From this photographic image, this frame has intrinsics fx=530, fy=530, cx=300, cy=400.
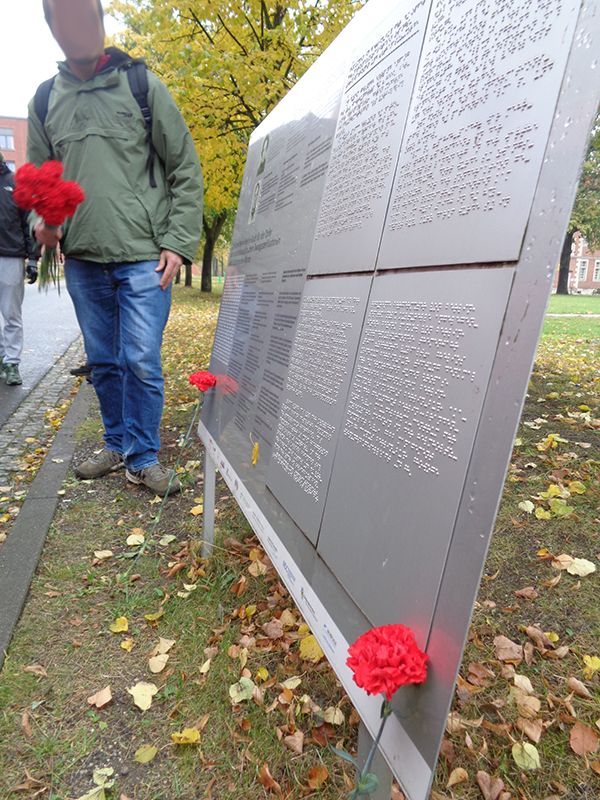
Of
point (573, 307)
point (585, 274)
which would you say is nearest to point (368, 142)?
point (573, 307)

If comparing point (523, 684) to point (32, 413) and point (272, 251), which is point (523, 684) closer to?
point (272, 251)

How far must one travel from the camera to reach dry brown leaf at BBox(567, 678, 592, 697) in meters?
1.83

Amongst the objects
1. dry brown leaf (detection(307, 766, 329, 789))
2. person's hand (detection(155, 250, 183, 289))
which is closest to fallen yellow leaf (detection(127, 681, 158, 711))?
dry brown leaf (detection(307, 766, 329, 789))

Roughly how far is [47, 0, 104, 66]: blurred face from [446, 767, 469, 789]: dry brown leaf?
3.52m

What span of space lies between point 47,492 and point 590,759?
10.4ft

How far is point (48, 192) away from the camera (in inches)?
106

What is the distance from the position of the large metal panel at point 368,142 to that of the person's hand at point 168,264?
1.68m

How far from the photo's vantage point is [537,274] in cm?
76

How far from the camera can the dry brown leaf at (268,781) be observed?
1.57 meters

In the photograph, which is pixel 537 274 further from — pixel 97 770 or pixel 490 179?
pixel 97 770

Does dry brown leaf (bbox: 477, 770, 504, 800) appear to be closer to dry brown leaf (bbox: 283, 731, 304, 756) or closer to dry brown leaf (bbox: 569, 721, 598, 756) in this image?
dry brown leaf (bbox: 569, 721, 598, 756)

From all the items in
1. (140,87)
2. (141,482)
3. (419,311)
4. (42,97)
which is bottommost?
(141,482)

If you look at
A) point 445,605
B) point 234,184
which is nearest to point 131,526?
point 445,605

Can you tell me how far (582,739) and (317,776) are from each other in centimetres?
84
